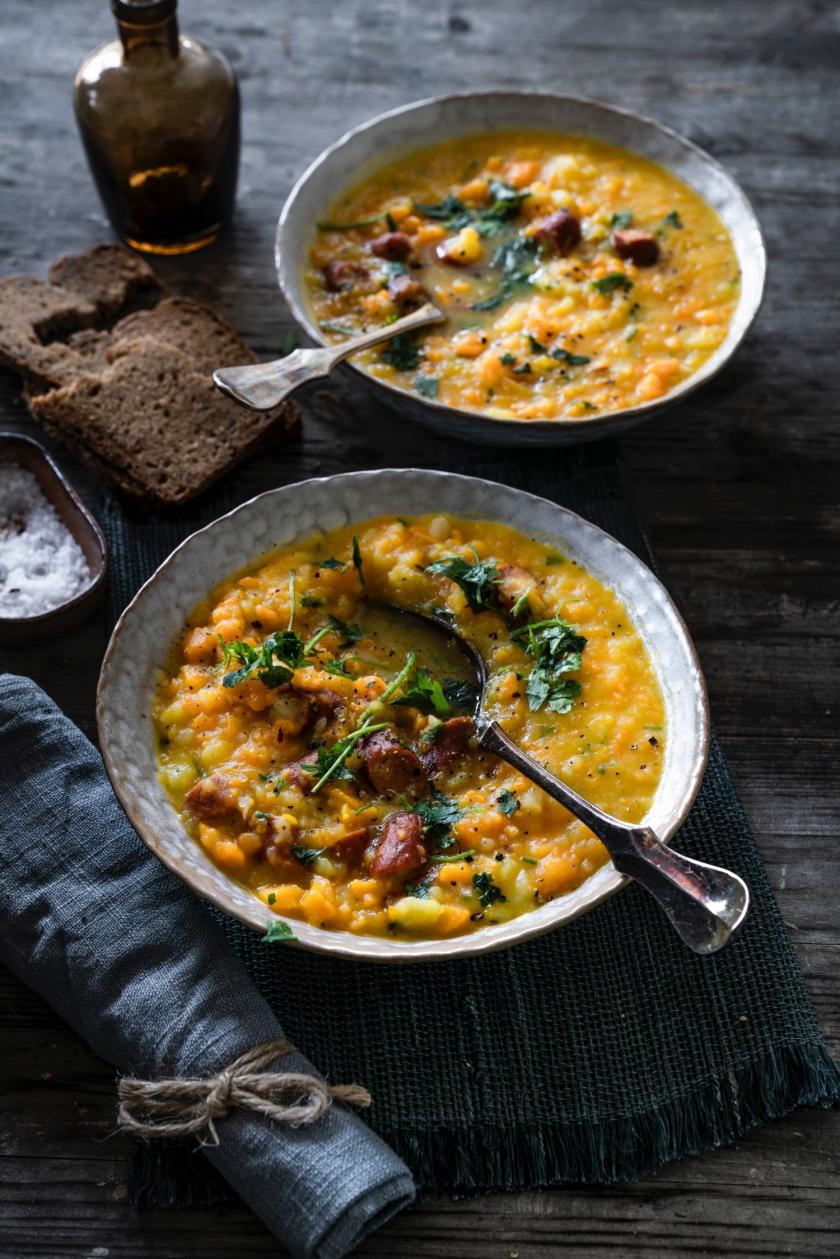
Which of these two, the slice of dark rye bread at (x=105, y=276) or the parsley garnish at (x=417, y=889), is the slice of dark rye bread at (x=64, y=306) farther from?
the parsley garnish at (x=417, y=889)

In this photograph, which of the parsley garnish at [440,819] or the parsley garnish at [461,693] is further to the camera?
the parsley garnish at [461,693]

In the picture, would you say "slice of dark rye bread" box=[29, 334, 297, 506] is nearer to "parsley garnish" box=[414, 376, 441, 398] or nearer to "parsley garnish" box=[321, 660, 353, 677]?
"parsley garnish" box=[414, 376, 441, 398]

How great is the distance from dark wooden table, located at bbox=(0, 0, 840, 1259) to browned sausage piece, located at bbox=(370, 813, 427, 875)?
748 millimetres

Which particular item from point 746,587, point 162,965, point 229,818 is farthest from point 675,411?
point 162,965

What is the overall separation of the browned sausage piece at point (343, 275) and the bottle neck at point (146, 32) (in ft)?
3.05

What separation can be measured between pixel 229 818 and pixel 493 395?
5.50 ft

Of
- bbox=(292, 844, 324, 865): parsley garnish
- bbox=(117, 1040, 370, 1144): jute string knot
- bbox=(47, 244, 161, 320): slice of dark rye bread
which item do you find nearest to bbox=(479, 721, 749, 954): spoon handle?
bbox=(292, 844, 324, 865): parsley garnish

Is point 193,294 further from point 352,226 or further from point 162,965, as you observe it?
point 162,965

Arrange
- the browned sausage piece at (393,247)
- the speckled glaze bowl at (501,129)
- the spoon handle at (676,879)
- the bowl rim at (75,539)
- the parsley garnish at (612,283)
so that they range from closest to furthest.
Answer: the spoon handle at (676,879) < the bowl rim at (75,539) < the speckled glaze bowl at (501,129) < the parsley garnish at (612,283) < the browned sausage piece at (393,247)

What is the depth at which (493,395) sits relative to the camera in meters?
4.06

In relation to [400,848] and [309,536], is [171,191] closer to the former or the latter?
[309,536]

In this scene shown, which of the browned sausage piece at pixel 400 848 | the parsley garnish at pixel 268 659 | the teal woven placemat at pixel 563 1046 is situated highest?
the parsley garnish at pixel 268 659

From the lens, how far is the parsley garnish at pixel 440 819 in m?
3.07

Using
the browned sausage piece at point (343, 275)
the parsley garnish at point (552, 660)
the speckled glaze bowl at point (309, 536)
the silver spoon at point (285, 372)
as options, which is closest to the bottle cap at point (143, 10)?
the browned sausage piece at point (343, 275)
